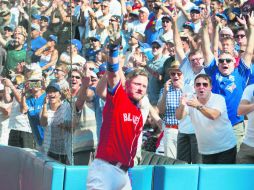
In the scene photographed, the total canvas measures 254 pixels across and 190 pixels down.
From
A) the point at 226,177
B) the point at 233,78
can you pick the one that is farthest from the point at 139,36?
the point at 226,177

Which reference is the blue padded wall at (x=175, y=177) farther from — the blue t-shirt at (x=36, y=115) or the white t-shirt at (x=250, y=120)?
the blue t-shirt at (x=36, y=115)

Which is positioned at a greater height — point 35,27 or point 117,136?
point 35,27

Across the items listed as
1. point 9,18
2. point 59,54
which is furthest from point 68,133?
point 9,18

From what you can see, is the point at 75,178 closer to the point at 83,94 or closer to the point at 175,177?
the point at 175,177

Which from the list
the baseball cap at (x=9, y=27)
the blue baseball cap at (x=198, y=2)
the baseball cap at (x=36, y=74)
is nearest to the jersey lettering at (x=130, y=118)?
the baseball cap at (x=36, y=74)

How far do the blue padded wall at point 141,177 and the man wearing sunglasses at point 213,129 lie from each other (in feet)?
4.83

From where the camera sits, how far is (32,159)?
24.9 ft

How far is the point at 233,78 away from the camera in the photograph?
883 cm

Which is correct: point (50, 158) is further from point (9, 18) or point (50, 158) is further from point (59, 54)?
point (9, 18)

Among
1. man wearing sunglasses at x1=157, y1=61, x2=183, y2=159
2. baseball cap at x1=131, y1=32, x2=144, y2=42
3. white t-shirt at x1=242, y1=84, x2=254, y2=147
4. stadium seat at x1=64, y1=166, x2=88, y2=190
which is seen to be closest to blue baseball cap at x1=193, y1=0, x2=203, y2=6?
baseball cap at x1=131, y1=32, x2=144, y2=42

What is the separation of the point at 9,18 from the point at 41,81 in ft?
7.22

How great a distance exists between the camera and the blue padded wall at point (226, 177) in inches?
271

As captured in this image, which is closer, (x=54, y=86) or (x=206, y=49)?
(x=54, y=86)

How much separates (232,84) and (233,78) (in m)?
0.08
